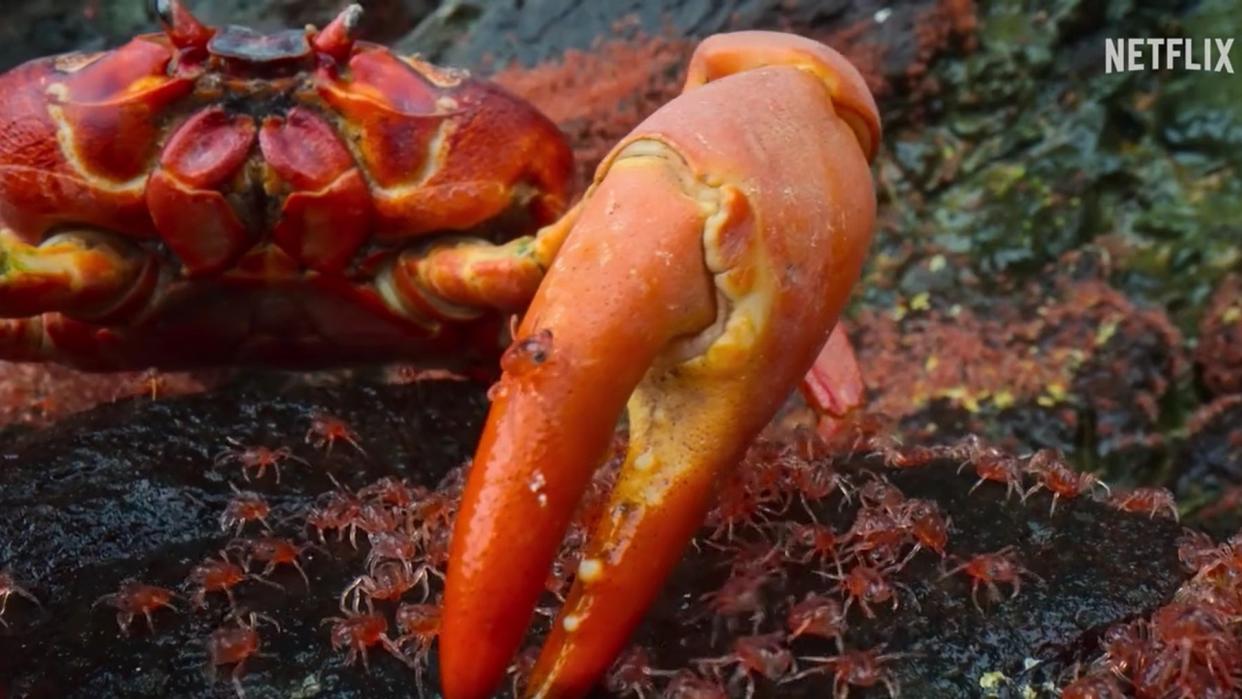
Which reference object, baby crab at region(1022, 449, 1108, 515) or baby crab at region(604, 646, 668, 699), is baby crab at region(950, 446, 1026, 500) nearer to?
baby crab at region(1022, 449, 1108, 515)

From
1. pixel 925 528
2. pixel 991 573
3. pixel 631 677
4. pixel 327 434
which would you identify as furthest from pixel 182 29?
pixel 991 573

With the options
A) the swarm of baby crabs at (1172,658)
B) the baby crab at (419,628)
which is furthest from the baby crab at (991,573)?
the baby crab at (419,628)

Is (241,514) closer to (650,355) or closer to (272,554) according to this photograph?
(272,554)

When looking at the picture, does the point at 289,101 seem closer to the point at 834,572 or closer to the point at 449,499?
the point at 449,499

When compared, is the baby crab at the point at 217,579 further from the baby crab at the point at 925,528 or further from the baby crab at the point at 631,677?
the baby crab at the point at 925,528

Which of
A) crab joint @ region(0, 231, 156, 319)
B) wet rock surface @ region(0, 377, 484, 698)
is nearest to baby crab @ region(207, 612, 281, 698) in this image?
wet rock surface @ region(0, 377, 484, 698)
